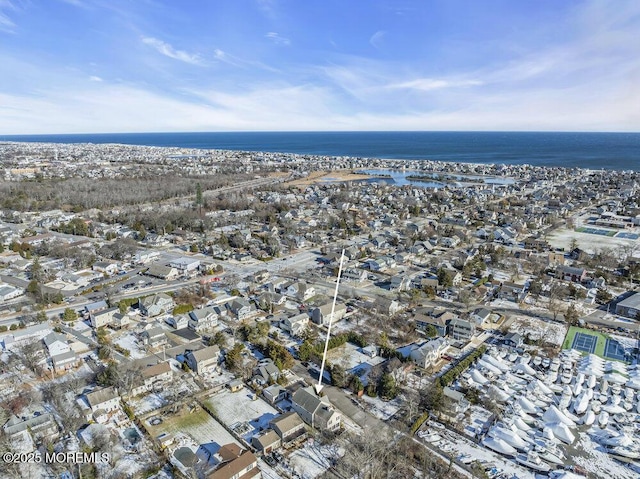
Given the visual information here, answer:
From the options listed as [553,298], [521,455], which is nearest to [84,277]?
→ [521,455]

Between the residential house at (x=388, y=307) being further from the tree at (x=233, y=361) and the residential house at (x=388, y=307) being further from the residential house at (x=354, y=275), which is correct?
the tree at (x=233, y=361)

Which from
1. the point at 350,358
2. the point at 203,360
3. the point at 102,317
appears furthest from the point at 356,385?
the point at 102,317

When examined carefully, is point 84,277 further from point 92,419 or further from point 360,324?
point 360,324

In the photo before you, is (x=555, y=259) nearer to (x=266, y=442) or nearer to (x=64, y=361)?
(x=266, y=442)

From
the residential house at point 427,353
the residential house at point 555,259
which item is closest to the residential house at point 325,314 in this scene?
the residential house at point 427,353

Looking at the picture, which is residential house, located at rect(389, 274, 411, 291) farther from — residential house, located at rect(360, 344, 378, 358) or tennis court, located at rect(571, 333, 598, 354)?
tennis court, located at rect(571, 333, 598, 354)
